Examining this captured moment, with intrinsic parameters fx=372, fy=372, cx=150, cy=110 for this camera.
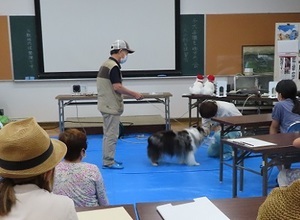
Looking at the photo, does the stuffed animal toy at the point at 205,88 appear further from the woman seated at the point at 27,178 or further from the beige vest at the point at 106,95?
the woman seated at the point at 27,178

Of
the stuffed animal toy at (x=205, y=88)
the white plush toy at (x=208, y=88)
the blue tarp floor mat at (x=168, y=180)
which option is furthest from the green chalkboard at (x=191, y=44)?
the blue tarp floor mat at (x=168, y=180)

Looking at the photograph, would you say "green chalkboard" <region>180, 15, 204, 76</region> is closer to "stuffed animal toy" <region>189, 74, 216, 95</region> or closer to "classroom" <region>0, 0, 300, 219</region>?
"classroom" <region>0, 0, 300, 219</region>

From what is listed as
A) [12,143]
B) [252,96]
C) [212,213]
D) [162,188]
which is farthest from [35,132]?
[252,96]

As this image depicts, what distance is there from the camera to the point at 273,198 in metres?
0.72

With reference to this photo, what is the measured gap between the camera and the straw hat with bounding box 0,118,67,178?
1258mm

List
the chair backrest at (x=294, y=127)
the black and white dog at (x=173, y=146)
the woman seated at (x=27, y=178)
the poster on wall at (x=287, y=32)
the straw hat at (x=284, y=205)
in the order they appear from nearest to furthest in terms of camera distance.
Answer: the straw hat at (x=284, y=205) < the woman seated at (x=27, y=178) < the chair backrest at (x=294, y=127) < the black and white dog at (x=173, y=146) < the poster on wall at (x=287, y=32)

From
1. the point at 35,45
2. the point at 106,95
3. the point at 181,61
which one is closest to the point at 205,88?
the point at 181,61

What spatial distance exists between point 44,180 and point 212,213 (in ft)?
2.54

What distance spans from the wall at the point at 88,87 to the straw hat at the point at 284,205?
7.06m

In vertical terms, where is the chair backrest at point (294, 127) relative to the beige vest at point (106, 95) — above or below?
below

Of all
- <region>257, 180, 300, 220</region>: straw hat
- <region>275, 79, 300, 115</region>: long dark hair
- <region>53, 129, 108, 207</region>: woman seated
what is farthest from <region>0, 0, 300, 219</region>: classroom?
<region>257, 180, 300, 220</region>: straw hat

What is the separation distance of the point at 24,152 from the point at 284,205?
0.90 metres

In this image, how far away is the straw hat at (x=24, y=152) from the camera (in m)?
1.26

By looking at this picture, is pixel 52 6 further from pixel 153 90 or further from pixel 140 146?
pixel 140 146
